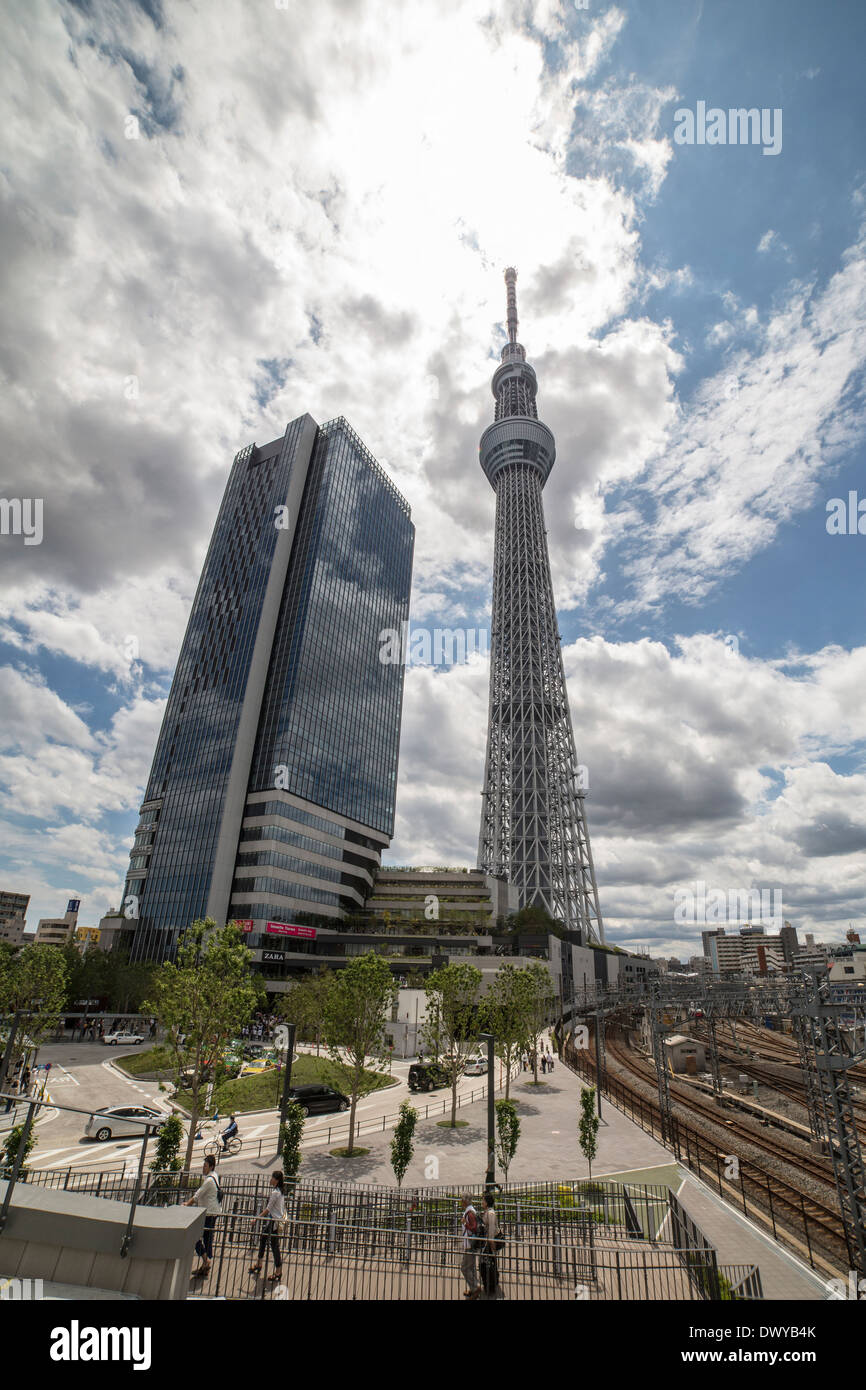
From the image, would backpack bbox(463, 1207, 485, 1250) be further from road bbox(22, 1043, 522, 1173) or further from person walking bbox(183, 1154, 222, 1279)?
road bbox(22, 1043, 522, 1173)

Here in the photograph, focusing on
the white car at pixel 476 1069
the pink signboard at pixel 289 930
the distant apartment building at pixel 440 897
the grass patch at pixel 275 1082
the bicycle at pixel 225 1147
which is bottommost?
the white car at pixel 476 1069

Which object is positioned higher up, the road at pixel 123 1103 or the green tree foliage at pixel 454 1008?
the green tree foliage at pixel 454 1008

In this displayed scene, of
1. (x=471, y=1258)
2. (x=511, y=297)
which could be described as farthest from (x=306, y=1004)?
(x=511, y=297)

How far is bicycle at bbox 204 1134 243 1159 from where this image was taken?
2420 cm

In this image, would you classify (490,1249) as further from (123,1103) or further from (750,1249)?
(123,1103)

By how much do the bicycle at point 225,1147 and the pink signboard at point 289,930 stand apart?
51.2 metres

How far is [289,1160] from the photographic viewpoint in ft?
61.2

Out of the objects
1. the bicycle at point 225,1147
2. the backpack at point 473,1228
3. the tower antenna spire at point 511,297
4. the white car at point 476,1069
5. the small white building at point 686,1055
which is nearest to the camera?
the backpack at point 473,1228

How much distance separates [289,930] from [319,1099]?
47.0 metres

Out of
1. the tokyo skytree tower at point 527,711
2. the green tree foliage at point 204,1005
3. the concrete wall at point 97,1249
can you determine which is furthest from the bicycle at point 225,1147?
the tokyo skytree tower at point 527,711

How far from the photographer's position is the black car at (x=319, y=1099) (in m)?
32.7

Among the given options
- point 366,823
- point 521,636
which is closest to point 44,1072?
point 366,823

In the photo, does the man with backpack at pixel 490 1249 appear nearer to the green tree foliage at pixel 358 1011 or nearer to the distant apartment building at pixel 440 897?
the green tree foliage at pixel 358 1011
